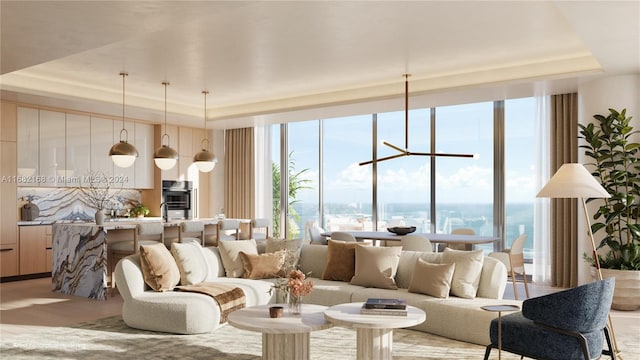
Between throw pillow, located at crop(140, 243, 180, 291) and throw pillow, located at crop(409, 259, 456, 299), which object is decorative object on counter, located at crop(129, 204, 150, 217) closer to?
throw pillow, located at crop(140, 243, 180, 291)

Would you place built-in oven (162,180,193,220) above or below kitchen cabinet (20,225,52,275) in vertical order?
above

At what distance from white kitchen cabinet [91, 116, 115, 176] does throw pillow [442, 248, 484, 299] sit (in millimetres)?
6438

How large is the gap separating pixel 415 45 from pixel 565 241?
3735 millimetres

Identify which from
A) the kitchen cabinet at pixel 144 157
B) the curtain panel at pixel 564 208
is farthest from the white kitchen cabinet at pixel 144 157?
the curtain panel at pixel 564 208

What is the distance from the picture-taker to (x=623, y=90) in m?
6.36

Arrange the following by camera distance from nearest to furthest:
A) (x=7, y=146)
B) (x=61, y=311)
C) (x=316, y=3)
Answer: (x=316, y=3), (x=61, y=311), (x=7, y=146)

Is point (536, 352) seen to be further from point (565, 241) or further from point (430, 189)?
point (430, 189)

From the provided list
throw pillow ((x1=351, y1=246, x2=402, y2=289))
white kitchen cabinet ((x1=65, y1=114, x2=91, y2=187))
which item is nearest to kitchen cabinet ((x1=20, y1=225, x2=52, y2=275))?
white kitchen cabinet ((x1=65, y1=114, x2=91, y2=187))

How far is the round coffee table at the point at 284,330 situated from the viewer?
3965mm

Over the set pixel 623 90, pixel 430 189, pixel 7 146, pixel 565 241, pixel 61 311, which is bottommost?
pixel 61 311

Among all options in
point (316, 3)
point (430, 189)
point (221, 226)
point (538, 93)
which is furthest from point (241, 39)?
point (430, 189)

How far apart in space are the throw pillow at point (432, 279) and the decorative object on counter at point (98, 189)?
5.88 metres

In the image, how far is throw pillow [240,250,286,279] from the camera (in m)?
6.25

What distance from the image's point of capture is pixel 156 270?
5.51 meters
